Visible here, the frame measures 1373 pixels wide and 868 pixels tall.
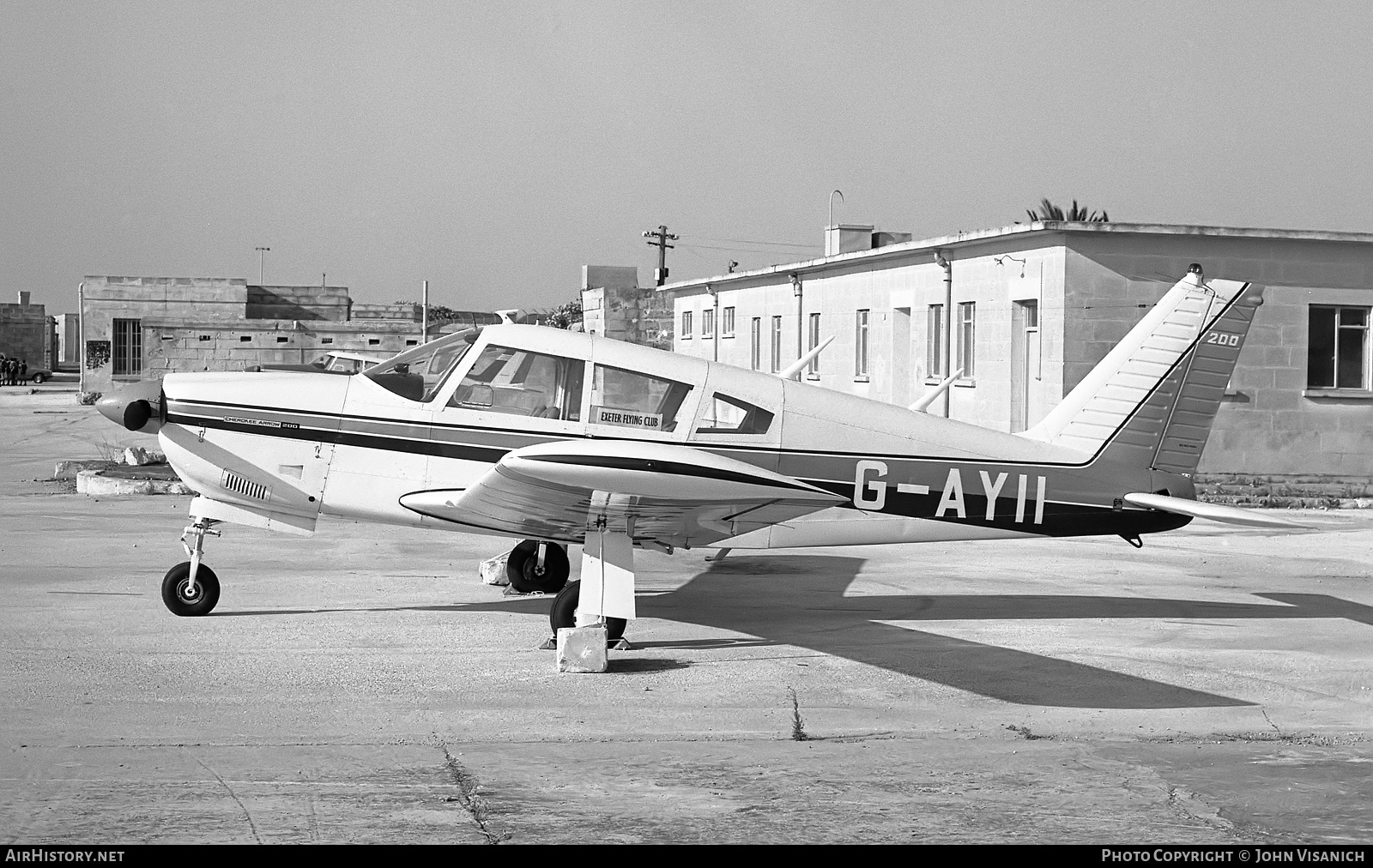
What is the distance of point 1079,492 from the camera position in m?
10.4

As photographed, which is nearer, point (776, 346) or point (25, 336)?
point (776, 346)

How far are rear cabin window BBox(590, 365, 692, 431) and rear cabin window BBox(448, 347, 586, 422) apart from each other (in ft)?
0.48

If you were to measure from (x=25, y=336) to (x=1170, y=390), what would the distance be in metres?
102

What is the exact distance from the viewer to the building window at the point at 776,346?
35.0 meters

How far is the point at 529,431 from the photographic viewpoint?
9578 millimetres

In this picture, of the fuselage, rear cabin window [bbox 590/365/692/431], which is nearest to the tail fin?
the fuselage

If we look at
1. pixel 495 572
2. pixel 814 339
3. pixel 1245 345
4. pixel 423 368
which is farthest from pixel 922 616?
pixel 814 339

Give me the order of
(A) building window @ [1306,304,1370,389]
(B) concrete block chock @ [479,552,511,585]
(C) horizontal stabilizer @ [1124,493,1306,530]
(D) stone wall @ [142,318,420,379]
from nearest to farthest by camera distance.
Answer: (C) horizontal stabilizer @ [1124,493,1306,530], (B) concrete block chock @ [479,552,511,585], (A) building window @ [1306,304,1370,389], (D) stone wall @ [142,318,420,379]

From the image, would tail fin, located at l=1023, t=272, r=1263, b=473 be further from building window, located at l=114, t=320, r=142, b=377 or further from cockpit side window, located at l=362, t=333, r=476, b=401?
building window, located at l=114, t=320, r=142, b=377

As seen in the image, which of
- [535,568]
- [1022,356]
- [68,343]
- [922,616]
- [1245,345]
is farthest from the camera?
[68,343]

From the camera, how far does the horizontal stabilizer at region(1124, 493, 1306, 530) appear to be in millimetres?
8867

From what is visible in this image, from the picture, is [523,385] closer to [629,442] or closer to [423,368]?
[423,368]

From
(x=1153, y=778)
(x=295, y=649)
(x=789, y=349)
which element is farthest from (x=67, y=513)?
(x=789, y=349)

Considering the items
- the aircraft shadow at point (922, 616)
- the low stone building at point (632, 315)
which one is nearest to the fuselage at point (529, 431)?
the aircraft shadow at point (922, 616)
